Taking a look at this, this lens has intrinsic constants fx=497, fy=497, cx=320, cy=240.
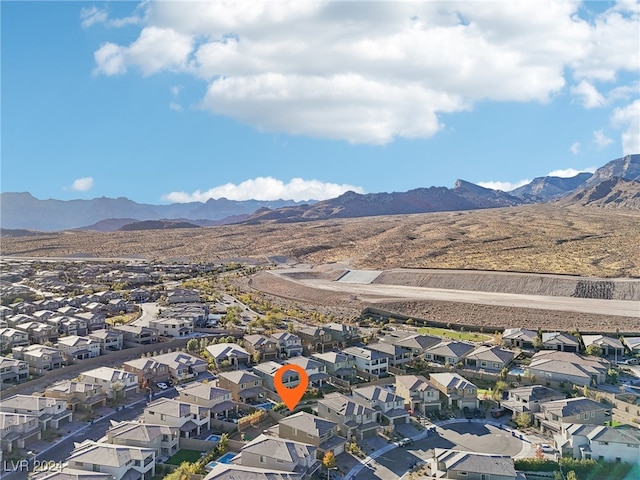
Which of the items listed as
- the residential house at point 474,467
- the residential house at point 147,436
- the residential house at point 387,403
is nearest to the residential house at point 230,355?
the residential house at point 387,403

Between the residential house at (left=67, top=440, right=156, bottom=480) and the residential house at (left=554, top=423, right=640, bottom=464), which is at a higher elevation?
the residential house at (left=67, top=440, right=156, bottom=480)

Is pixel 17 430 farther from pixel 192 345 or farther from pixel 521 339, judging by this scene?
pixel 521 339

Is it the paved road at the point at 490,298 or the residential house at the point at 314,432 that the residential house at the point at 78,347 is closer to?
the residential house at the point at 314,432

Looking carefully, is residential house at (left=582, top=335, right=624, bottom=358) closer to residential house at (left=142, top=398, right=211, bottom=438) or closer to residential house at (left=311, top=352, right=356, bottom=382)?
residential house at (left=311, top=352, right=356, bottom=382)

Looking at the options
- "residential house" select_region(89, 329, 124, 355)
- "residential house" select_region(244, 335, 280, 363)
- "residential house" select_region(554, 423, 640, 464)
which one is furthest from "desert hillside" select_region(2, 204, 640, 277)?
"residential house" select_region(89, 329, 124, 355)

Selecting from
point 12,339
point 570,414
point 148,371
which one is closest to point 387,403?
point 570,414

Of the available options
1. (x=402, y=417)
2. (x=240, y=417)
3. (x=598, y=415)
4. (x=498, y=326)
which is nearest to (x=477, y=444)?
(x=402, y=417)
